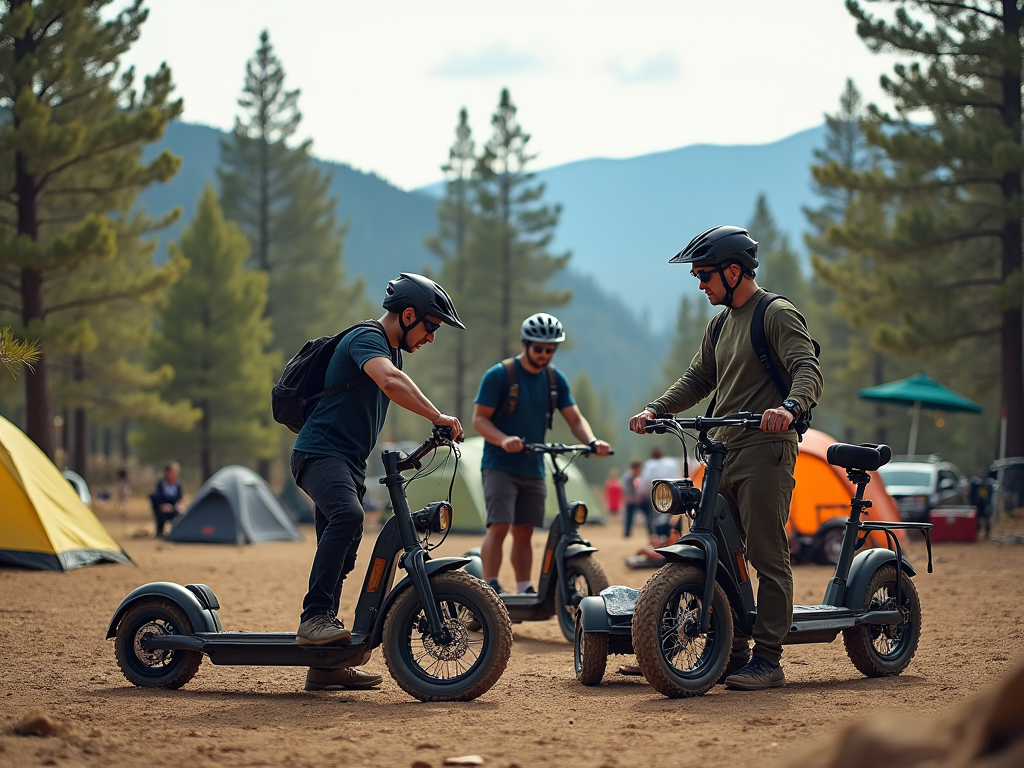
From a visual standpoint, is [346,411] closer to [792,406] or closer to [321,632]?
[321,632]

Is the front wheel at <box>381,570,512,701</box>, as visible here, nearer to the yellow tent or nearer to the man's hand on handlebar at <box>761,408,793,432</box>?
the man's hand on handlebar at <box>761,408,793,432</box>

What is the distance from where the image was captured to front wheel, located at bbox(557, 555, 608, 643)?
8125mm

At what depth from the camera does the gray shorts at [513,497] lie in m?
8.42

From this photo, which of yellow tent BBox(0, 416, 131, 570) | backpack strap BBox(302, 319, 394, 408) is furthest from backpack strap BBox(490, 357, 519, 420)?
yellow tent BBox(0, 416, 131, 570)

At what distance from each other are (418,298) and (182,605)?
2.03 metres

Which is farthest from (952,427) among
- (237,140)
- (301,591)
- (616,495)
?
(301,591)

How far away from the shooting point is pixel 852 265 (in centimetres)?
2839

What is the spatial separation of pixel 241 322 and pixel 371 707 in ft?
113

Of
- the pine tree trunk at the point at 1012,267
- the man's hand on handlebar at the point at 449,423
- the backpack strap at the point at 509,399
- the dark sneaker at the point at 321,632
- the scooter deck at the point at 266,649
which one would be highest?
the pine tree trunk at the point at 1012,267

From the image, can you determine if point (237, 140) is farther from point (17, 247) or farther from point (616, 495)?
point (17, 247)

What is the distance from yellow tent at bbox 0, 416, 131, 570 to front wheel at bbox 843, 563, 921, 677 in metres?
8.88

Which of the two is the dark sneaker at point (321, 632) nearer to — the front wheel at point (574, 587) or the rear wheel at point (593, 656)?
the rear wheel at point (593, 656)

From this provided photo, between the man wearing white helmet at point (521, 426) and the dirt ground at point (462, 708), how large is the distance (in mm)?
819

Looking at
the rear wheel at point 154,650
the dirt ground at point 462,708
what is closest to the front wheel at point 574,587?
the dirt ground at point 462,708
